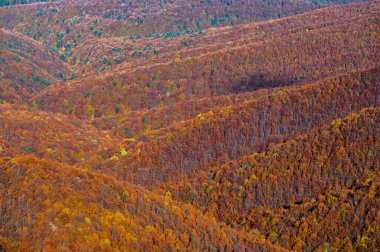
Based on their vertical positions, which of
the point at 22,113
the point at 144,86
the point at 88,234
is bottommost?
the point at 144,86

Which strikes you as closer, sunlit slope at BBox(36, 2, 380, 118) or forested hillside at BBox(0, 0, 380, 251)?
forested hillside at BBox(0, 0, 380, 251)

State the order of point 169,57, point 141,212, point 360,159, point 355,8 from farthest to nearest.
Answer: point 355,8 → point 169,57 → point 360,159 → point 141,212

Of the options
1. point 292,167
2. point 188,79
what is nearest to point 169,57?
point 188,79

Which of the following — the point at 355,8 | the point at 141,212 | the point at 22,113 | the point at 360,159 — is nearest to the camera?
the point at 141,212

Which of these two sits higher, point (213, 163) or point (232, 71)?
point (213, 163)

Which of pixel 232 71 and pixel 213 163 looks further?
pixel 232 71

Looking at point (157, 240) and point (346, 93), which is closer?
point (157, 240)

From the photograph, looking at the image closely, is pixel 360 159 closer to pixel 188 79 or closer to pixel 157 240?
pixel 157 240

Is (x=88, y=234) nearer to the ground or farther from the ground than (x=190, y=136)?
farther from the ground

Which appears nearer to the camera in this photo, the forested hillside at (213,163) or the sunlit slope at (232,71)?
the forested hillside at (213,163)

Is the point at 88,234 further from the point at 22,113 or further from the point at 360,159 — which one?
the point at 22,113
